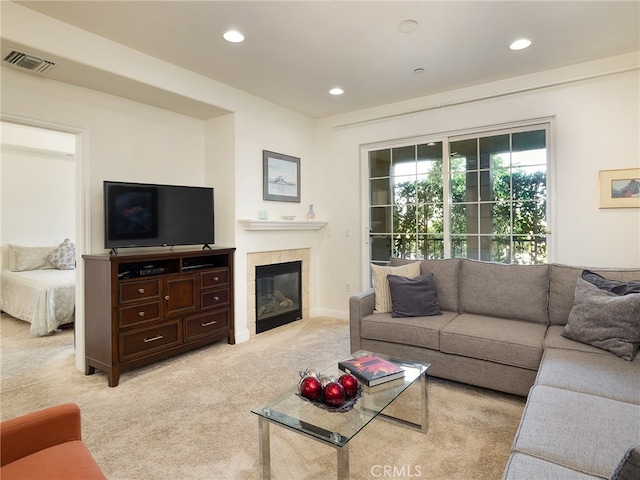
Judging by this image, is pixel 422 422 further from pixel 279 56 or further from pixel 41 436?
pixel 279 56

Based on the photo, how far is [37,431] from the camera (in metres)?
1.29

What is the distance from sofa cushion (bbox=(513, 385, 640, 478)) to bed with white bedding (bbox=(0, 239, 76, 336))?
187 inches

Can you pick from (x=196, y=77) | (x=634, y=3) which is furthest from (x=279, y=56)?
(x=634, y=3)

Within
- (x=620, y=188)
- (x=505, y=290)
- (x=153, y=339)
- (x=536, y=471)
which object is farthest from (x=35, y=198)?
(x=620, y=188)

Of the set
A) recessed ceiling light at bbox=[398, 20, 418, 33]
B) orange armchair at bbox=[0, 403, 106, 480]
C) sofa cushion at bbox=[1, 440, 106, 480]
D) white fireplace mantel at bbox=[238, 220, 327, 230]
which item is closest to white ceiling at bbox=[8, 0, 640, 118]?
recessed ceiling light at bbox=[398, 20, 418, 33]

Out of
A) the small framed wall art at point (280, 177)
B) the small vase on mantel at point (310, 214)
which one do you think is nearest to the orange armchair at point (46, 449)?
the small framed wall art at point (280, 177)

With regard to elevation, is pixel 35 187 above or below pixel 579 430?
above

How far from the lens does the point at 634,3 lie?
2516mm

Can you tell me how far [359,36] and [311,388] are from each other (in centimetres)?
259

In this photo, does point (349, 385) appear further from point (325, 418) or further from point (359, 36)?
point (359, 36)

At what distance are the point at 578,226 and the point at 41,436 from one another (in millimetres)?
4134

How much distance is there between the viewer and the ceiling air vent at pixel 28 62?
260cm

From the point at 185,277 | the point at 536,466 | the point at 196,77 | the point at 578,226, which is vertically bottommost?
the point at 536,466

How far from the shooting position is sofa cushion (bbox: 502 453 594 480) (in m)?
1.14
